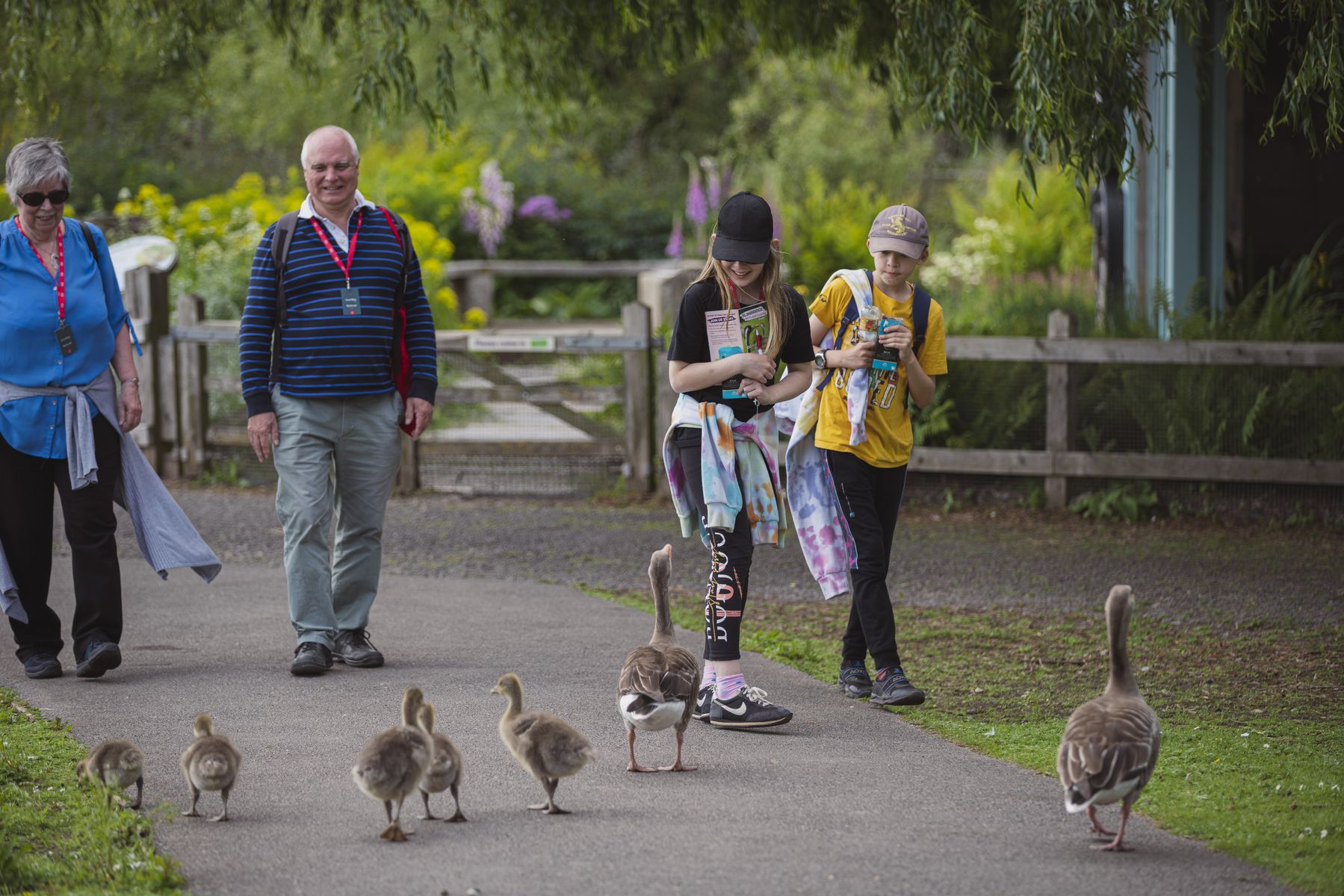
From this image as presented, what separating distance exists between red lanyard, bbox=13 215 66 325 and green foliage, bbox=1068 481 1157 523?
7.52 metres

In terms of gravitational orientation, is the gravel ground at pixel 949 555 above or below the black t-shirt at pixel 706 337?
below

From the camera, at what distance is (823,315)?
671cm

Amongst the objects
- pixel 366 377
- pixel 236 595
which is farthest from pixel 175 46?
pixel 366 377

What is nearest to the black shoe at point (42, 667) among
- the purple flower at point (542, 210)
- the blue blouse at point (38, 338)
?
the blue blouse at point (38, 338)

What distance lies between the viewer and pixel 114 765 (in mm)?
5141

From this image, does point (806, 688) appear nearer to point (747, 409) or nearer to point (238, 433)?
point (747, 409)

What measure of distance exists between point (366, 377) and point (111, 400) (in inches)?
48.0

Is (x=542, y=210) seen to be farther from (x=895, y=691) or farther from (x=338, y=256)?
(x=895, y=691)

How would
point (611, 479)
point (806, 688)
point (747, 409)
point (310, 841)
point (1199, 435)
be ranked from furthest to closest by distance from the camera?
point (611, 479) → point (1199, 435) → point (806, 688) → point (747, 409) → point (310, 841)

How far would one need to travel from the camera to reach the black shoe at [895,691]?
6609mm

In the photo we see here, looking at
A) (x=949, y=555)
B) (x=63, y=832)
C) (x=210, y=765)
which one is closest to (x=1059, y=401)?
(x=949, y=555)

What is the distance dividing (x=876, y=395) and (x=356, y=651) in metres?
2.82

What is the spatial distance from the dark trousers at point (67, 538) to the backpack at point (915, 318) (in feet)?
11.3

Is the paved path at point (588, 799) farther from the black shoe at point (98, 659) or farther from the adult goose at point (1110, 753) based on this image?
the adult goose at point (1110, 753)
